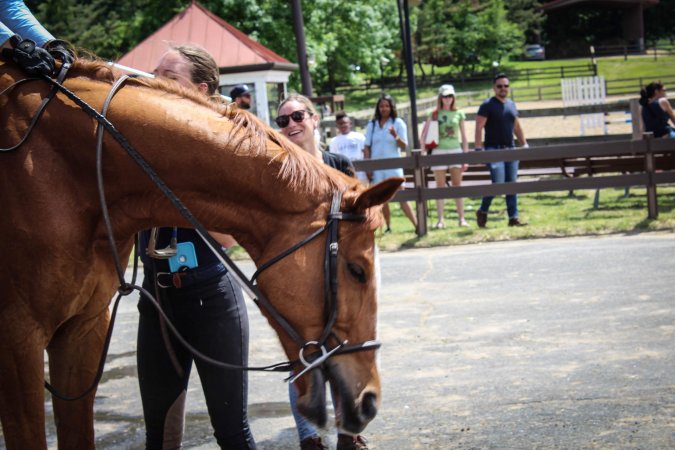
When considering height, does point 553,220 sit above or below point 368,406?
below

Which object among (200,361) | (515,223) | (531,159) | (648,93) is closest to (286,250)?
(200,361)

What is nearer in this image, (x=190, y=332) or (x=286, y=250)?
(x=286, y=250)

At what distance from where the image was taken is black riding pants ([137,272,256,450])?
3.86 meters

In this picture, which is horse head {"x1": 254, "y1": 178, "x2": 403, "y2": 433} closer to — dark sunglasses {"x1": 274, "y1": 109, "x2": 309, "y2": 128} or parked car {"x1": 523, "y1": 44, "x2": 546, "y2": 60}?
dark sunglasses {"x1": 274, "y1": 109, "x2": 309, "y2": 128}

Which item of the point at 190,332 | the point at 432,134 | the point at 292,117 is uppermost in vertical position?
the point at 292,117

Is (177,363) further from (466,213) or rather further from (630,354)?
(466,213)

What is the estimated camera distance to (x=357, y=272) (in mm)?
3174

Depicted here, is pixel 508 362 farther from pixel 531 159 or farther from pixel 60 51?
pixel 531 159

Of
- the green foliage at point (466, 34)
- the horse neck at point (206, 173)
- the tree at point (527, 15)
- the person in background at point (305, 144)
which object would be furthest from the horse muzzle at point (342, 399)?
the tree at point (527, 15)

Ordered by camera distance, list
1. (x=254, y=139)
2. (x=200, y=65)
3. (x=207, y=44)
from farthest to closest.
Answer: (x=207, y=44)
(x=200, y=65)
(x=254, y=139)

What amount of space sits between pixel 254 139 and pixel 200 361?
117 centimetres

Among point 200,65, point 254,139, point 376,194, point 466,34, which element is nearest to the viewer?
point 376,194

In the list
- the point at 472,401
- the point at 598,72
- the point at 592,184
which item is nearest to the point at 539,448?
the point at 472,401

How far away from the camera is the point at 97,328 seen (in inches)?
142
